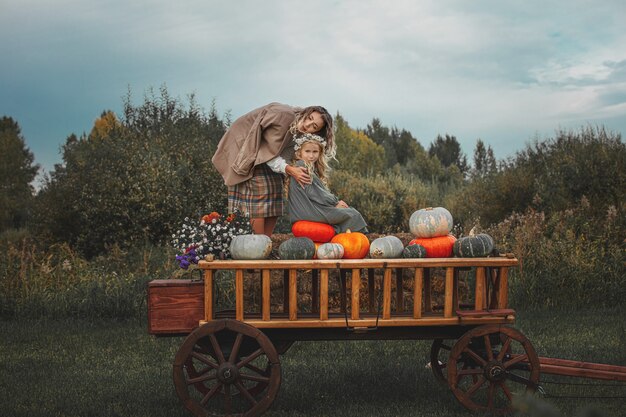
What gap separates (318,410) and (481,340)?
1135 millimetres

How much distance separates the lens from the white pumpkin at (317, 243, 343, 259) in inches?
179

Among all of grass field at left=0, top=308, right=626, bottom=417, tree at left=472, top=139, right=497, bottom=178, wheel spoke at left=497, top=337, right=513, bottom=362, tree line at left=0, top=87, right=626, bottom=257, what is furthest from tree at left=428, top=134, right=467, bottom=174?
wheel spoke at left=497, top=337, right=513, bottom=362

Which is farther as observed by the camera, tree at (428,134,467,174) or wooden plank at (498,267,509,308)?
tree at (428,134,467,174)

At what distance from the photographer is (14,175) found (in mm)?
26922

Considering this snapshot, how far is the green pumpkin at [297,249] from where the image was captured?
453cm

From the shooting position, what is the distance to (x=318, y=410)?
4840 mm

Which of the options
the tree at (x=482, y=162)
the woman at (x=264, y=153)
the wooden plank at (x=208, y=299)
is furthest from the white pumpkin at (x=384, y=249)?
the tree at (x=482, y=162)

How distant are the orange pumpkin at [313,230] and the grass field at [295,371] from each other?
110cm

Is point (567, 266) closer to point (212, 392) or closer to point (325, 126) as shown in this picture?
point (325, 126)

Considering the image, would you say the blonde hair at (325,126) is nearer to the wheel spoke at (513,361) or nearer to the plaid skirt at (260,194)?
the plaid skirt at (260,194)

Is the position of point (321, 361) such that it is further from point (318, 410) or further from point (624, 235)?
point (624, 235)

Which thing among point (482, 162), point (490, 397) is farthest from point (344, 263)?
point (482, 162)

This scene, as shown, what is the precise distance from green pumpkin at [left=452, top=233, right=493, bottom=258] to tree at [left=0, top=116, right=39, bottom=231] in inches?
756

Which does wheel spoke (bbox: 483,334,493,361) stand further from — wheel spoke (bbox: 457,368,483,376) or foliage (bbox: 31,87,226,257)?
foliage (bbox: 31,87,226,257)
